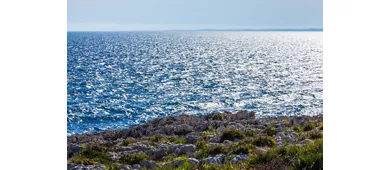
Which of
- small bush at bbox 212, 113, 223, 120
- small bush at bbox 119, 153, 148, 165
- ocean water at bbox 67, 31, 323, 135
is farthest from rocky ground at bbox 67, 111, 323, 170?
ocean water at bbox 67, 31, 323, 135

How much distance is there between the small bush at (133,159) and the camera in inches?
427

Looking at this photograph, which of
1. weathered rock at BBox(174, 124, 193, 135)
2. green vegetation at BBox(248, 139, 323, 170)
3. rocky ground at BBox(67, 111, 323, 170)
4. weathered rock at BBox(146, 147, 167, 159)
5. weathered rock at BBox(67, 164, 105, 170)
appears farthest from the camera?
weathered rock at BBox(174, 124, 193, 135)

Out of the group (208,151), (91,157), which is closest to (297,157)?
(208,151)

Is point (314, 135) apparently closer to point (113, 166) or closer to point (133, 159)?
point (133, 159)

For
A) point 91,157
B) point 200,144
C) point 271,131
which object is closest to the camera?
point 91,157

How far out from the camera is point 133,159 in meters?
10.9

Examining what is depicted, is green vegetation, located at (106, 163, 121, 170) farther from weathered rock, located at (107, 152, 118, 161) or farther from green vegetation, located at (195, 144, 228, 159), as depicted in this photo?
green vegetation, located at (195, 144, 228, 159)

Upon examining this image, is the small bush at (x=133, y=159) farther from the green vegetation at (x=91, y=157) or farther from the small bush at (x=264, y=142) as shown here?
the small bush at (x=264, y=142)

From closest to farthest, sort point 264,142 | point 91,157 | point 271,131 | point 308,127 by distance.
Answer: point 91,157, point 264,142, point 271,131, point 308,127

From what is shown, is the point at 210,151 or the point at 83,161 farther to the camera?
the point at 210,151

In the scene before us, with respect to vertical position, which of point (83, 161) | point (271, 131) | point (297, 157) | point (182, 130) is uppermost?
point (297, 157)

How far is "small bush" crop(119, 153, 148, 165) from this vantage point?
10.9 m
